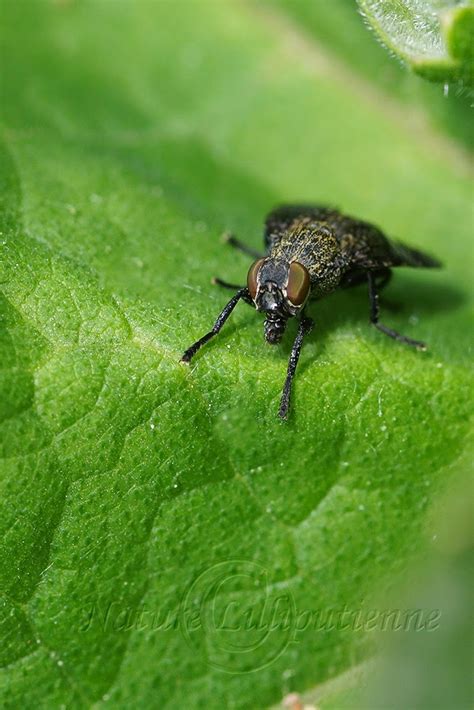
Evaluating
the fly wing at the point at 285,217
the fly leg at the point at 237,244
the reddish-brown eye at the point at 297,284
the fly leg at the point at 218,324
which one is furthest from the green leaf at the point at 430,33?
the fly leg at the point at 237,244

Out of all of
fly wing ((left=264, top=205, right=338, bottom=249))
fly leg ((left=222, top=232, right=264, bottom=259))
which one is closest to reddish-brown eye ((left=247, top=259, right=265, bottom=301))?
fly wing ((left=264, top=205, right=338, bottom=249))

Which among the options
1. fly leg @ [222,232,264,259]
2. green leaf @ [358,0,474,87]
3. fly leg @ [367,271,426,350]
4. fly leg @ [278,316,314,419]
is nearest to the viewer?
green leaf @ [358,0,474,87]

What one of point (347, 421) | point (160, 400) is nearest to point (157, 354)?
point (160, 400)

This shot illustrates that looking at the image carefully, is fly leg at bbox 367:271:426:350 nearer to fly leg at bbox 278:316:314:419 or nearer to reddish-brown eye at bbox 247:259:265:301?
fly leg at bbox 278:316:314:419

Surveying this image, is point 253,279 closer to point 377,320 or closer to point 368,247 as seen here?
point 377,320

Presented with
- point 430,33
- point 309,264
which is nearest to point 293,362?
point 309,264

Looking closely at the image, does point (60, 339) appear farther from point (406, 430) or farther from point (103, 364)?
point (406, 430)
